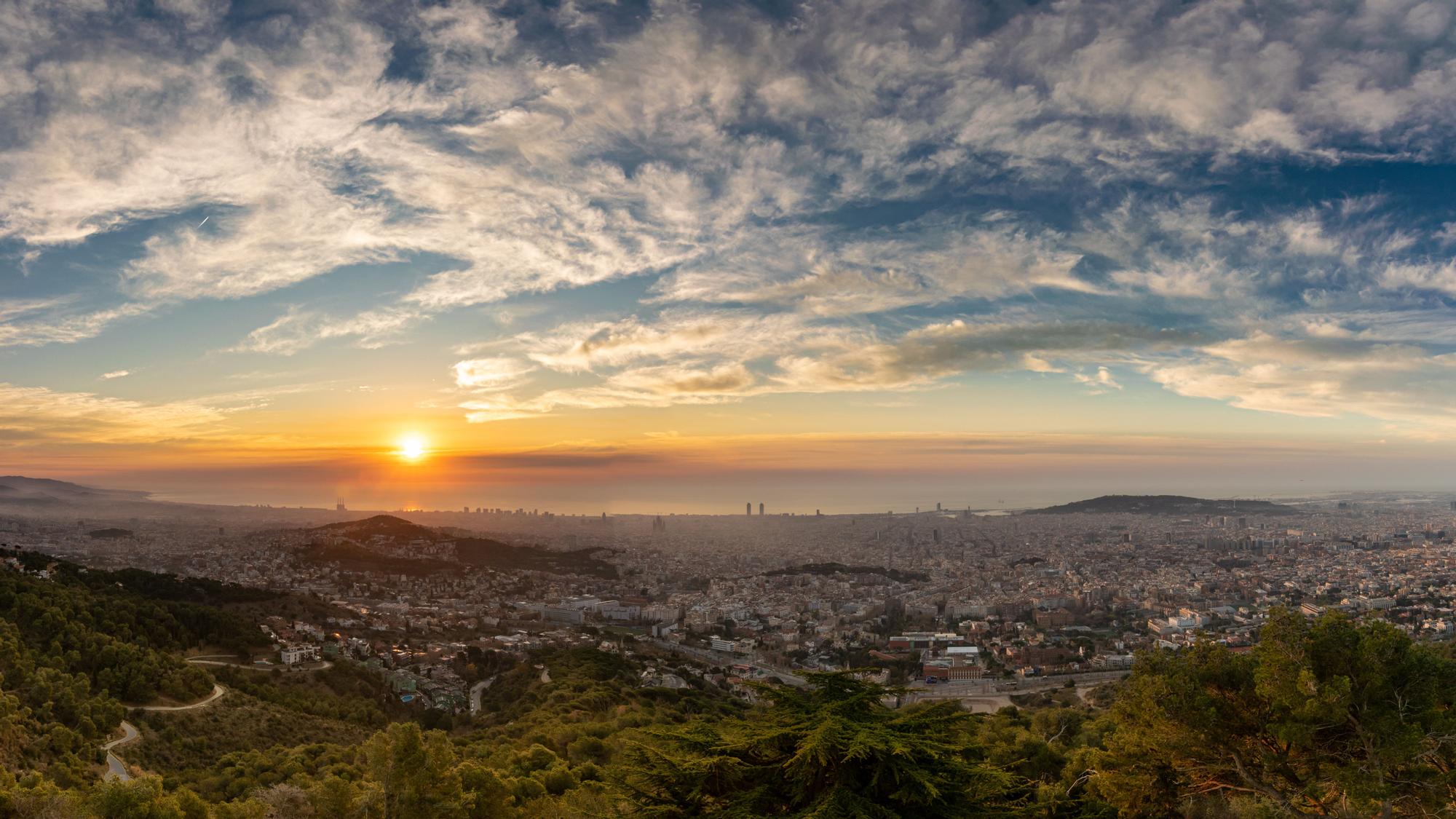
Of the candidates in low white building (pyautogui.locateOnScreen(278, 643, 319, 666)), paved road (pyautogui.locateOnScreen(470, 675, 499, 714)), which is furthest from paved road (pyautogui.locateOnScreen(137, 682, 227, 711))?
paved road (pyautogui.locateOnScreen(470, 675, 499, 714))

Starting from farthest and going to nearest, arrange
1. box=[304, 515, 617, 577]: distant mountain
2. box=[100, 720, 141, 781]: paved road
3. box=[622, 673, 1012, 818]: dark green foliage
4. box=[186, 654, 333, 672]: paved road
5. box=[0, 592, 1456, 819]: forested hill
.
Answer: box=[304, 515, 617, 577]: distant mountain → box=[186, 654, 333, 672]: paved road → box=[100, 720, 141, 781]: paved road → box=[0, 592, 1456, 819]: forested hill → box=[622, 673, 1012, 818]: dark green foliage

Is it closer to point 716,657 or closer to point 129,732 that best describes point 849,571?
point 716,657

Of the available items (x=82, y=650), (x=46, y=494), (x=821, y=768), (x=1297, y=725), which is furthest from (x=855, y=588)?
(x=46, y=494)

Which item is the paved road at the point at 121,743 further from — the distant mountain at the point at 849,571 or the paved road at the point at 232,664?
the distant mountain at the point at 849,571

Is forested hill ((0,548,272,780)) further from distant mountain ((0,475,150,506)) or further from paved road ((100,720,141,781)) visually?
distant mountain ((0,475,150,506))

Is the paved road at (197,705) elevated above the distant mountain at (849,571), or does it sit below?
above

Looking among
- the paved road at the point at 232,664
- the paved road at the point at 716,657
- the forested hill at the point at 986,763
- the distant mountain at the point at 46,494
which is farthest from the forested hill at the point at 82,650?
the distant mountain at the point at 46,494
